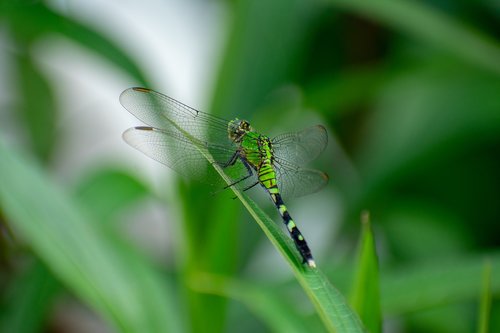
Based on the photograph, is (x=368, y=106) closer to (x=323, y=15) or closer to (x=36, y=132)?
(x=323, y=15)

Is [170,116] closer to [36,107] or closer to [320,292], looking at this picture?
[320,292]

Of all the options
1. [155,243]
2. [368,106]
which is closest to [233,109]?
[368,106]

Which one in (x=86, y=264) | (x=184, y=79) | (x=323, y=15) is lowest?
(x=86, y=264)

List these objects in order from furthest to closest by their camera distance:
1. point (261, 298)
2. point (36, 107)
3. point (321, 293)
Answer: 1. point (36, 107)
2. point (261, 298)
3. point (321, 293)

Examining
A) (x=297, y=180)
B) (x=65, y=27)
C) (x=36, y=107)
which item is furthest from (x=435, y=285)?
(x=36, y=107)

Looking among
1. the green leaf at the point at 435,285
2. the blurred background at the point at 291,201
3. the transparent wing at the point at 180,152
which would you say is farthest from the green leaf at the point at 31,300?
the green leaf at the point at 435,285
